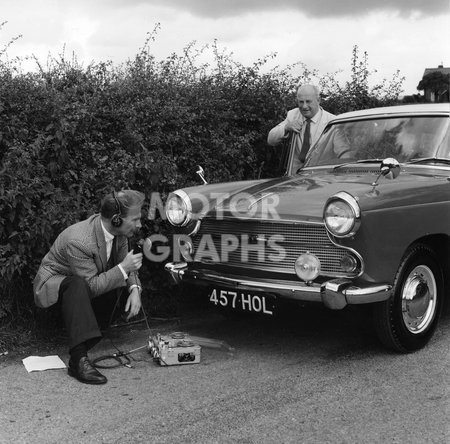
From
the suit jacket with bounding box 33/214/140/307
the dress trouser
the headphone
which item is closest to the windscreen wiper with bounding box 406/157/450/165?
the headphone

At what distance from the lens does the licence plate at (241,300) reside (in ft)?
13.7

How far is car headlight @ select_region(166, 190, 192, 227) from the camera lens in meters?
4.71

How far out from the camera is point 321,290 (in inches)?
155

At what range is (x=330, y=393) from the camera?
3699mm

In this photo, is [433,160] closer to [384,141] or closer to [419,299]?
[384,141]

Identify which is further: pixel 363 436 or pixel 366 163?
pixel 366 163

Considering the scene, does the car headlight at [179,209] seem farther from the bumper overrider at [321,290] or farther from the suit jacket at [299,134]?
the suit jacket at [299,134]

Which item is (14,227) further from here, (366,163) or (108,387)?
(366,163)

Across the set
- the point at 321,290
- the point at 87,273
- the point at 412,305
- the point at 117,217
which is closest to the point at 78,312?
the point at 87,273

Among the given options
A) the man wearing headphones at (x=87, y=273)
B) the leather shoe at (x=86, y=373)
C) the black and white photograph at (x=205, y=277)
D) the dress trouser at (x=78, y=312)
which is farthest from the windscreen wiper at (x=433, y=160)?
the leather shoe at (x=86, y=373)

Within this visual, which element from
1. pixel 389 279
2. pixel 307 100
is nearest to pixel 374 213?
pixel 389 279

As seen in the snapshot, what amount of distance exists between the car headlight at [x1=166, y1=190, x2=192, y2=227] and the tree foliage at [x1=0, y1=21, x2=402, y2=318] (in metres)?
0.48

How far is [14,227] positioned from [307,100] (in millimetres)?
3025

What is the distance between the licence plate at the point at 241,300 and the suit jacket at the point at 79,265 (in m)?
0.64
